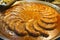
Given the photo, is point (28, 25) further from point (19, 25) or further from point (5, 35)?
point (5, 35)

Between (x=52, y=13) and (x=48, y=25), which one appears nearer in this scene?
(x=48, y=25)

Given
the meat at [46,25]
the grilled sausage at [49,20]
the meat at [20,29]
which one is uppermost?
the grilled sausage at [49,20]

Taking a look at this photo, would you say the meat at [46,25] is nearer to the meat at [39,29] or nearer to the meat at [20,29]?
the meat at [39,29]

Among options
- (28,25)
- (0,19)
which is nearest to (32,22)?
(28,25)

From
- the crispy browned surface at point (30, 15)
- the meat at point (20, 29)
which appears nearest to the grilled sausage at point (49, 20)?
the crispy browned surface at point (30, 15)

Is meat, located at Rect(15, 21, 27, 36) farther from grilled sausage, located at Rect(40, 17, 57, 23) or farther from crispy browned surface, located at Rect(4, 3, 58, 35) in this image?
grilled sausage, located at Rect(40, 17, 57, 23)

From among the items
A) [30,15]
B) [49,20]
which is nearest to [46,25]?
[49,20]

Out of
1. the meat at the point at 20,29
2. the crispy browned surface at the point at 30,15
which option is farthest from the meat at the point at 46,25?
the meat at the point at 20,29

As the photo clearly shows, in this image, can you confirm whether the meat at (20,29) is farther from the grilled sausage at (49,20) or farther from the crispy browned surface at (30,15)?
the grilled sausage at (49,20)

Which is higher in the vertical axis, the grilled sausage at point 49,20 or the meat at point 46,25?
the grilled sausage at point 49,20

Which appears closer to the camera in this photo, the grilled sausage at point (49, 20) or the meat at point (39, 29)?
the meat at point (39, 29)

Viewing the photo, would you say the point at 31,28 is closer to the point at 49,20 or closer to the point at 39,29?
the point at 39,29
